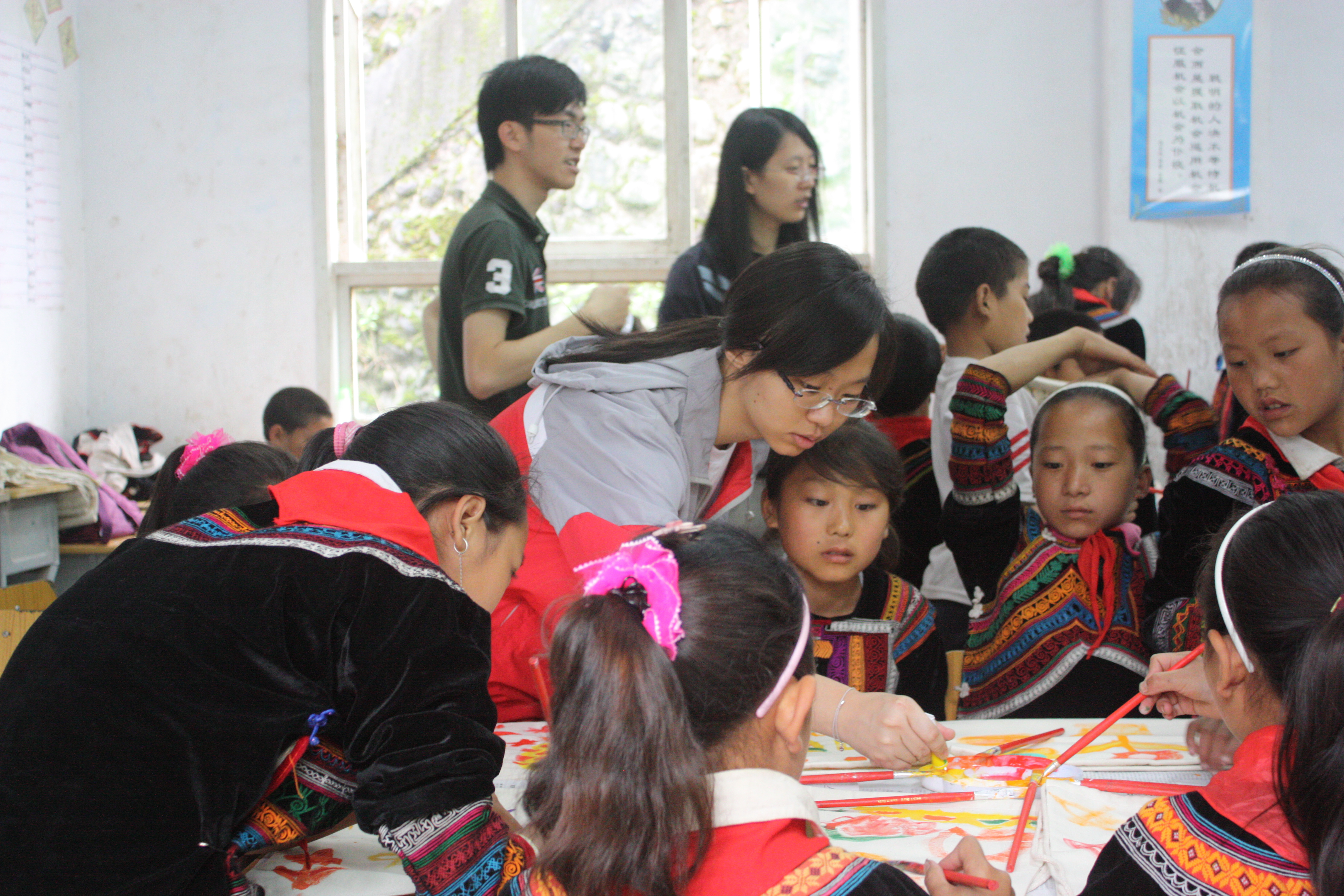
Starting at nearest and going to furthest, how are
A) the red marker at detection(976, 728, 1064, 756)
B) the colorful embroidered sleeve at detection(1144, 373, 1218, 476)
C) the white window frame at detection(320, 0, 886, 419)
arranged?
1. the red marker at detection(976, 728, 1064, 756)
2. the colorful embroidered sleeve at detection(1144, 373, 1218, 476)
3. the white window frame at detection(320, 0, 886, 419)

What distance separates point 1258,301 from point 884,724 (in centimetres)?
100

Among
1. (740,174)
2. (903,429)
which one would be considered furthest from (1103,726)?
(740,174)

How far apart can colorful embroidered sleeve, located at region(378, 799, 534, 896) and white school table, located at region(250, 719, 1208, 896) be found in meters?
0.14

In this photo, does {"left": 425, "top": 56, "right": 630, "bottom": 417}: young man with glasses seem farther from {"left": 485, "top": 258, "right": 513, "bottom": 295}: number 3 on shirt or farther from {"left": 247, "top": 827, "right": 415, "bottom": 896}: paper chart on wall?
{"left": 247, "top": 827, "right": 415, "bottom": 896}: paper chart on wall

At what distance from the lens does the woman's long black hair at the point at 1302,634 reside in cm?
78

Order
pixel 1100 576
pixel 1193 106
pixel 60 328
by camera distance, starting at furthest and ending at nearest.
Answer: pixel 60 328 < pixel 1193 106 < pixel 1100 576

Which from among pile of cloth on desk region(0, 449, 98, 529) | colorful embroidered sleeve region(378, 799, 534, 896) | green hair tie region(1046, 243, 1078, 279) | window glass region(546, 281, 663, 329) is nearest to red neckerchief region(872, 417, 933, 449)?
green hair tie region(1046, 243, 1078, 279)

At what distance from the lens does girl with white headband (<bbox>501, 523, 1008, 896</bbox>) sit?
0.78m

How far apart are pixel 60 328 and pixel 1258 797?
171 inches

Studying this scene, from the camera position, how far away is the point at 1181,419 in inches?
80.1

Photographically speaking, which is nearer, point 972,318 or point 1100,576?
point 1100,576

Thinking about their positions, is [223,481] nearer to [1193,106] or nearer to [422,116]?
[422,116]

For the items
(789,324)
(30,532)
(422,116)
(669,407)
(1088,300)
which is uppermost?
(422,116)

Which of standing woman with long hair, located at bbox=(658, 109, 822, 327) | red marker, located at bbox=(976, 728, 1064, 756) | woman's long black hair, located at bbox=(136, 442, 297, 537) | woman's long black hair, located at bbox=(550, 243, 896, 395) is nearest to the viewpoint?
red marker, located at bbox=(976, 728, 1064, 756)
